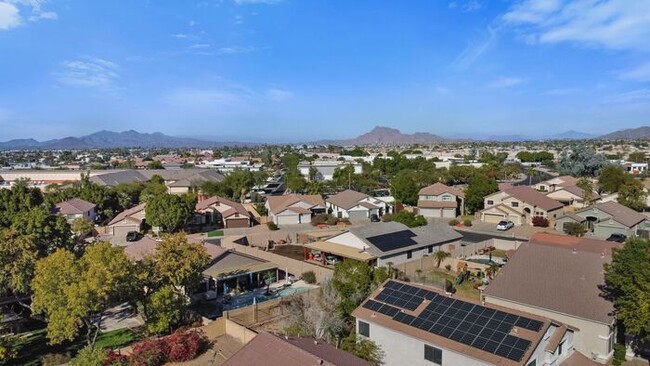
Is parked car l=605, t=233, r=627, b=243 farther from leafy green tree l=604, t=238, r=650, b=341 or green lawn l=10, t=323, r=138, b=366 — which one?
green lawn l=10, t=323, r=138, b=366

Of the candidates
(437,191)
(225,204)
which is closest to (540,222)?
(437,191)

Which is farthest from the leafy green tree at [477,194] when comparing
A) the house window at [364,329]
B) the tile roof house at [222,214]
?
the house window at [364,329]

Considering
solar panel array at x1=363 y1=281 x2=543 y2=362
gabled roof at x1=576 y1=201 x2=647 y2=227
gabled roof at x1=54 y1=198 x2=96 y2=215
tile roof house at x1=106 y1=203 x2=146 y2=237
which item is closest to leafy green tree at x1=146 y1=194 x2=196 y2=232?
tile roof house at x1=106 y1=203 x2=146 y2=237

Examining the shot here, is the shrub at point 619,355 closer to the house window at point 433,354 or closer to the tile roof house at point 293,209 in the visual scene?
the house window at point 433,354

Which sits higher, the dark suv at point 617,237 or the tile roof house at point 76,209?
the tile roof house at point 76,209

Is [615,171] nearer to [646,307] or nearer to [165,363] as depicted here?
[646,307]

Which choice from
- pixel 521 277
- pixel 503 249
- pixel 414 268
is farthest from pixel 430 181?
pixel 521 277
